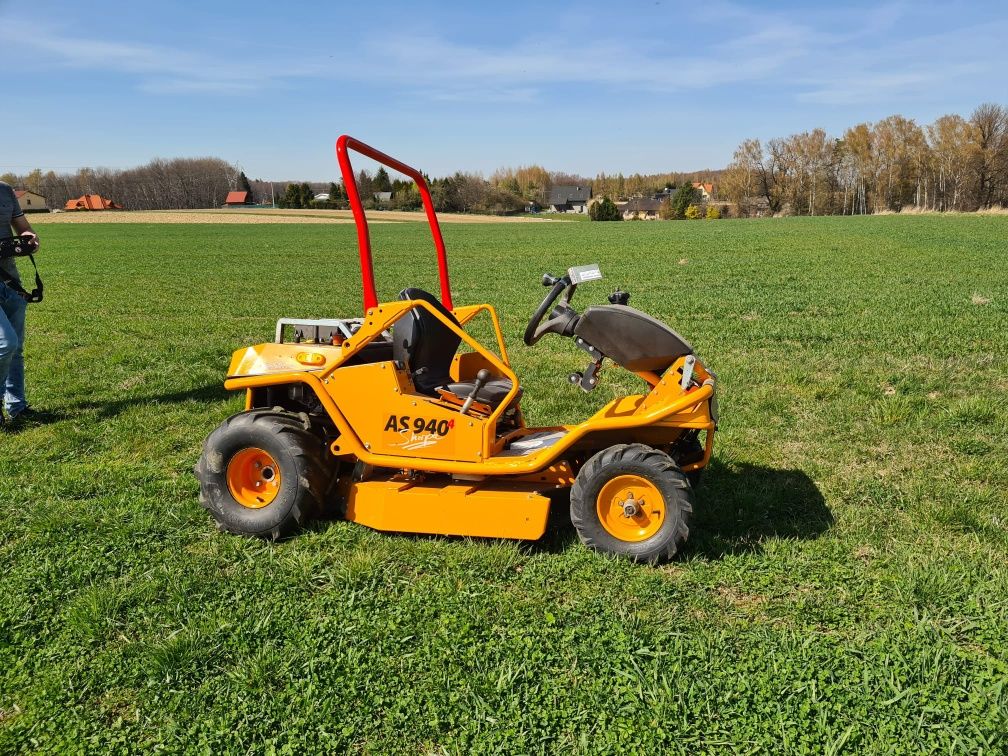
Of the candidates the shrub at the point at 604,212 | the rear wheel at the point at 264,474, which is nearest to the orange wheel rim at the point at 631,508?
the rear wheel at the point at 264,474

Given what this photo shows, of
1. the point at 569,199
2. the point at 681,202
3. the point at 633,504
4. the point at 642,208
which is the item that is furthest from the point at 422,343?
the point at 569,199

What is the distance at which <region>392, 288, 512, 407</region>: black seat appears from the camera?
4.79 metres

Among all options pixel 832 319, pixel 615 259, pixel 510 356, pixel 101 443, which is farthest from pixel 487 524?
pixel 615 259

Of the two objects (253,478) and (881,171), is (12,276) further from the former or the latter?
(881,171)

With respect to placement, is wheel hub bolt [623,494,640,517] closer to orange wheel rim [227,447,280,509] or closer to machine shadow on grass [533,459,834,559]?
machine shadow on grass [533,459,834,559]

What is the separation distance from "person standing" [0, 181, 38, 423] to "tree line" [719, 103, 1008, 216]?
94.6m

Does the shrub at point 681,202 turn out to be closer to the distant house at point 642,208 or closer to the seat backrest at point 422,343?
the distant house at point 642,208

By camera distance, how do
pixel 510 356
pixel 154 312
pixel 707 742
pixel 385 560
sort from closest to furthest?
pixel 707 742 < pixel 385 560 < pixel 510 356 < pixel 154 312

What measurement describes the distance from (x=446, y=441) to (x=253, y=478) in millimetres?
1375

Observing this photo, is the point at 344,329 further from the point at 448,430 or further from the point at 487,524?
the point at 487,524

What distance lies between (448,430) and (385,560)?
0.86 metres

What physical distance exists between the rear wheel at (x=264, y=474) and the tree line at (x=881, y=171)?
95144mm

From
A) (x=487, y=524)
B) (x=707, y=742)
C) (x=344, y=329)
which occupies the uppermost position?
(x=344, y=329)

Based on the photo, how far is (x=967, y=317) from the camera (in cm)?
1063
